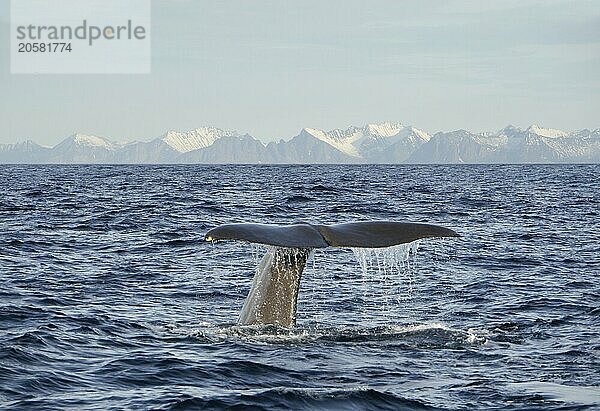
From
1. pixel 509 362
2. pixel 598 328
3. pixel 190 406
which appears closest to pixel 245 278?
pixel 598 328

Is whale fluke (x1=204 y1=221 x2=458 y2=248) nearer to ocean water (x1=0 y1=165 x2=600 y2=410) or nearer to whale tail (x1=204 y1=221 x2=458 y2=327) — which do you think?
whale tail (x1=204 y1=221 x2=458 y2=327)

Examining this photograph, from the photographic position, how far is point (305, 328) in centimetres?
890

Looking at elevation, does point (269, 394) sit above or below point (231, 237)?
below

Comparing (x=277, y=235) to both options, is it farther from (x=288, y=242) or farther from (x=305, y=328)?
(x=305, y=328)

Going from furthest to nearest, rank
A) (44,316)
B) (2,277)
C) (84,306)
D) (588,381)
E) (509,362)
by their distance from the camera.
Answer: (2,277), (84,306), (44,316), (509,362), (588,381)

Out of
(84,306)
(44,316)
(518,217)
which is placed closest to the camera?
(44,316)

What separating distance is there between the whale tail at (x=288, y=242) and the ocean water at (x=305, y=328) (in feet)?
0.66

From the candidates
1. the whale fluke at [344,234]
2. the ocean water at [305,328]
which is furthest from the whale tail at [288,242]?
the ocean water at [305,328]

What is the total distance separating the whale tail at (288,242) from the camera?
6.85 meters

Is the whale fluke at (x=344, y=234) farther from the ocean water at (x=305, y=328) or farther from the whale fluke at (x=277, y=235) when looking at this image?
the ocean water at (x=305, y=328)

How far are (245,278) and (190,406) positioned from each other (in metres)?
6.83

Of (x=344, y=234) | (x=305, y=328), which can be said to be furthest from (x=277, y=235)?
(x=305, y=328)

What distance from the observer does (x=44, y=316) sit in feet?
Result: 31.8

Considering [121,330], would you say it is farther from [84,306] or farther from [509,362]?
[509,362]
